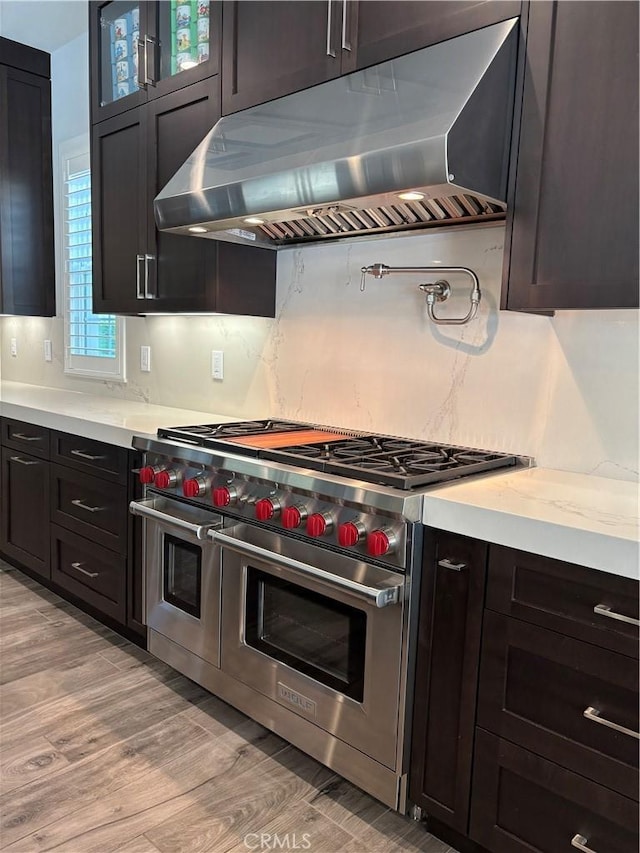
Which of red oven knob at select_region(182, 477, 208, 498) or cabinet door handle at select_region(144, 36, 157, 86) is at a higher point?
cabinet door handle at select_region(144, 36, 157, 86)

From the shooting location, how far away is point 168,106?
257cm

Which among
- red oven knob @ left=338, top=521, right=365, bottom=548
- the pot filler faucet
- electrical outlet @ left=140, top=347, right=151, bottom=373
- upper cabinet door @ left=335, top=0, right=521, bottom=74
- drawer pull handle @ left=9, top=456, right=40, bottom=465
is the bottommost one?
drawer pull handle @ left=9, top=456, right=40, bottom=465

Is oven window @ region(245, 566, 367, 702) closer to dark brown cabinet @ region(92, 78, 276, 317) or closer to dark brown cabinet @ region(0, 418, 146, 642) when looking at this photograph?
dark brown cabinet @ region(0, 418, 146, 642)

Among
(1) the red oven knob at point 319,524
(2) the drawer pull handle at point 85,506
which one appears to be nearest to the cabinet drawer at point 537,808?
(1) the red oven knob at point 319,524

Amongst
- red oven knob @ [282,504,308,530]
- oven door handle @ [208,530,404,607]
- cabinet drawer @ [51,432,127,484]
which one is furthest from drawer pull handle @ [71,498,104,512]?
red oven knob @ [282,504,308,530]

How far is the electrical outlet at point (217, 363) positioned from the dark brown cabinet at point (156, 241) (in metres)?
0.37

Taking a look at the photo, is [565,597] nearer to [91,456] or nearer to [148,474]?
[148,474]

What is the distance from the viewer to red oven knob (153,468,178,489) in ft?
7.14

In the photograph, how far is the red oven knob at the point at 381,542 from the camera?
5.07 ft

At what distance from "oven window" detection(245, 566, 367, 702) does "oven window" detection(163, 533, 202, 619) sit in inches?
11.4

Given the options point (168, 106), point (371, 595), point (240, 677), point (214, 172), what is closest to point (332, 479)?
point (371, 595)

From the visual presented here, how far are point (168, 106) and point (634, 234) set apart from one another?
1.93 meters

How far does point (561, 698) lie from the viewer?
1350 mm

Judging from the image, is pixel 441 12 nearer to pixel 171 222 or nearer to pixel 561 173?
pixel 561 173
